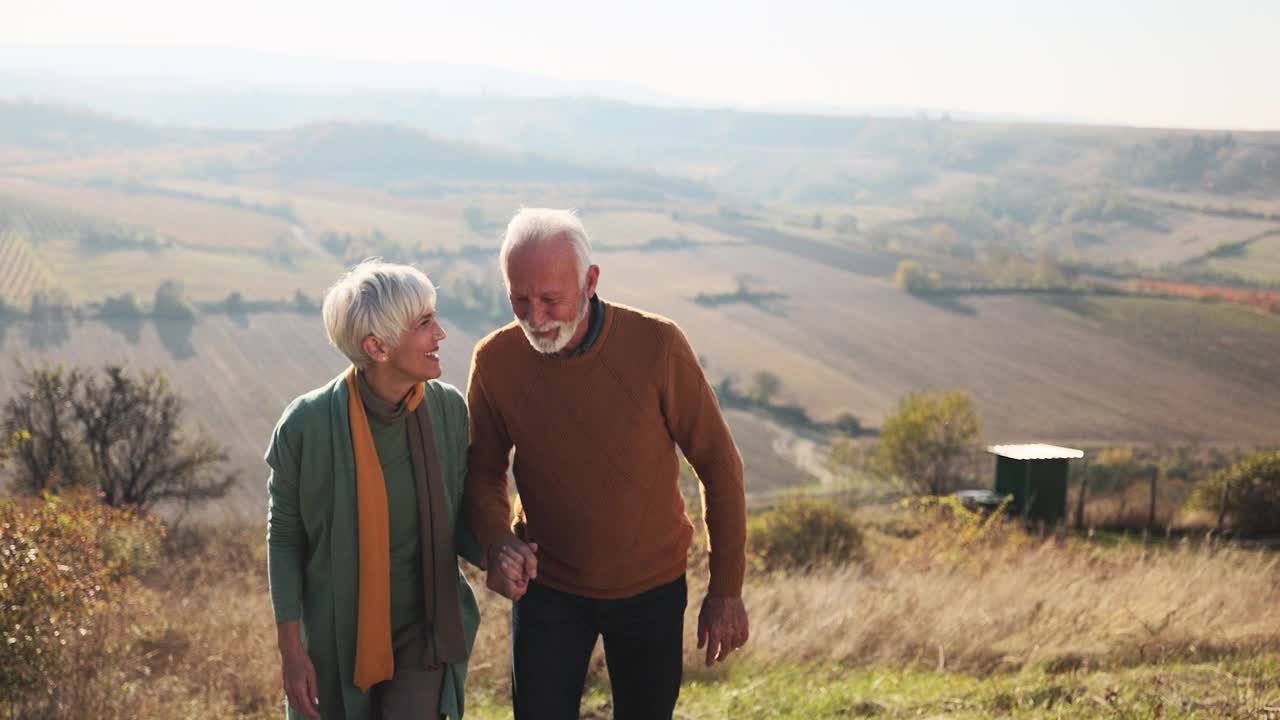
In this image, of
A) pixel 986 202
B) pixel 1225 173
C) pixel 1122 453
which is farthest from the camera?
pixel 986 202

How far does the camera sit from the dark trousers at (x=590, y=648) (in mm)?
2262

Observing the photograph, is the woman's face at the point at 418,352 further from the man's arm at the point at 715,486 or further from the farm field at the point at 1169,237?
the farm field at the point at 1169,237

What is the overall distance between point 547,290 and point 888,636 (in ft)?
9.27

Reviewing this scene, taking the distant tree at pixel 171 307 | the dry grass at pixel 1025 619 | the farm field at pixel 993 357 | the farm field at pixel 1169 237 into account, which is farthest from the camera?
the distant tree at pixel 171 307

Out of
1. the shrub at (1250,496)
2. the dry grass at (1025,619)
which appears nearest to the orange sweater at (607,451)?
the dry grass at (1025,619)

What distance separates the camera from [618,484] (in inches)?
88.2

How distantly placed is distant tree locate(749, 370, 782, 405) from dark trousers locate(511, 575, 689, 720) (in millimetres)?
48407

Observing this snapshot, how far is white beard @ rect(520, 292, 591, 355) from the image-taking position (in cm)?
215

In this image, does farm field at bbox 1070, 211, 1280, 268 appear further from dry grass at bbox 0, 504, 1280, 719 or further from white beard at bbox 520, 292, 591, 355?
white beard at bbox 520, 292, 591, 355

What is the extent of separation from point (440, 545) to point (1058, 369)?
2080 inches

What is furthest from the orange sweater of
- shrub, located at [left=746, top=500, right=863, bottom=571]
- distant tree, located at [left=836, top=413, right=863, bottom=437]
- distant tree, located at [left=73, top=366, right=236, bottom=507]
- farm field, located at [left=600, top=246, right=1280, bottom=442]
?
distant tree, located at [left=836, top=413, right=863, bottom=437]

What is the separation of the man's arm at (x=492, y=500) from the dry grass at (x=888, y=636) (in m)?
1.87

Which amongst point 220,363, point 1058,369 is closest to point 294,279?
point 220,363

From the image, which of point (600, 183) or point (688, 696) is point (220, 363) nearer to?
point (688, 696)
